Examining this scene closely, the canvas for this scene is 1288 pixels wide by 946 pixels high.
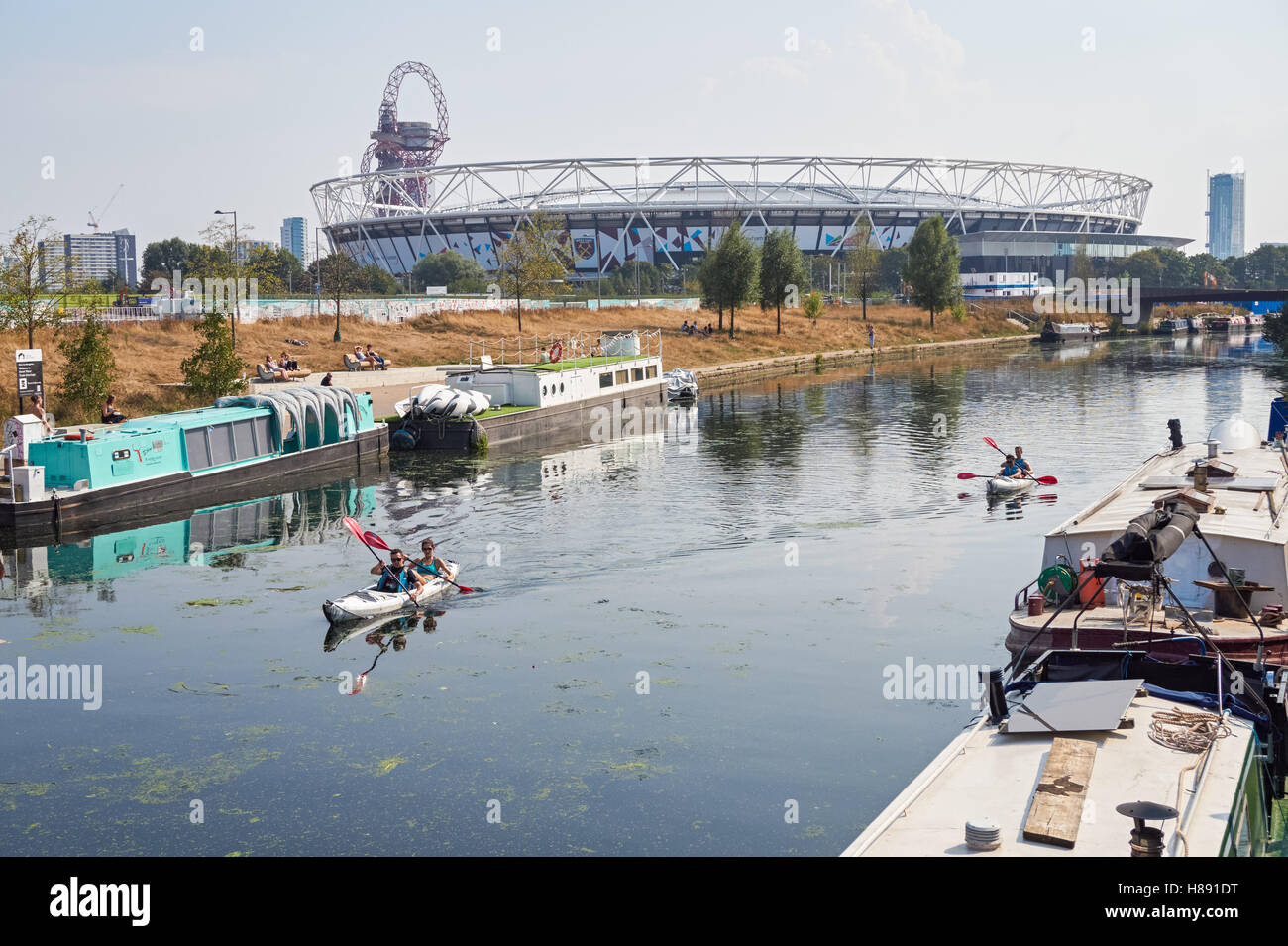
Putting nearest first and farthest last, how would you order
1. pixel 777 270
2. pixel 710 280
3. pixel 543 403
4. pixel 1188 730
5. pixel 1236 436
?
pixel 1188 730
pixel 1236 436
pixel 543 403
pixel 710 280
pixel 777 270

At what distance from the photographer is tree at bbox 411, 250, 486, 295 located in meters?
161

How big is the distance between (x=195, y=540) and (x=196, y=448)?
896 cm

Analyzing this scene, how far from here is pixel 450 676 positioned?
2489 centimetres

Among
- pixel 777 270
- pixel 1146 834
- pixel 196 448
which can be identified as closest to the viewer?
pixel 1146 834

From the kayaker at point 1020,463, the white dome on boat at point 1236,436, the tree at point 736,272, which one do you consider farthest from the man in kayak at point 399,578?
the tree at point 736,272

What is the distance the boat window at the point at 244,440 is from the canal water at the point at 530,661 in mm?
4141

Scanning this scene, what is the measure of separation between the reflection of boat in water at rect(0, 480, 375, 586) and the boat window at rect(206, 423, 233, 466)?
281 cm

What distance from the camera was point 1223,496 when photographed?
90.9 feet

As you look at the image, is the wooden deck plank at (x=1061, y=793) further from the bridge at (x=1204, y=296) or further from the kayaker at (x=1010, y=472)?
the bridge at (x=1204, y=296)

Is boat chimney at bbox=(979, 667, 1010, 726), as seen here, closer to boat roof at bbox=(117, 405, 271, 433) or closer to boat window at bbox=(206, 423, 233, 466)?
boat roof at bbox=(117, 405, 271, 433)

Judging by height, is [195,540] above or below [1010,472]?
below

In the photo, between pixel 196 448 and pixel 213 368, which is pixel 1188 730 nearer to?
pixel 196 448

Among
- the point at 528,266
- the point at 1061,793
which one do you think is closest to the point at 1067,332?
the point at 528,266
